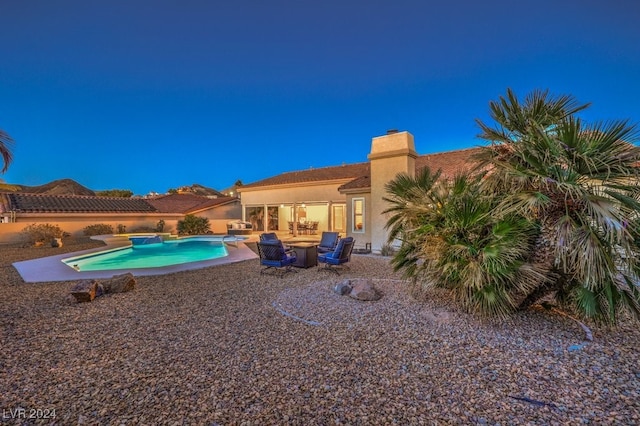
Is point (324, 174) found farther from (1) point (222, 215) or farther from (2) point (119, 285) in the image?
(2) point (119, 285)

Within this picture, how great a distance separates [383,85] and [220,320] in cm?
2116

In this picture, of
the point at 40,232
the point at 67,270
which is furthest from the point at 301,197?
the point at 40,232

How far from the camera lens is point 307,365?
3.66m

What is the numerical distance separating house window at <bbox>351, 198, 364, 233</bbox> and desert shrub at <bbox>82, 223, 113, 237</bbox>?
1825 cm

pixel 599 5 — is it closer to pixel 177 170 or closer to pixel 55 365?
pixel 55 365

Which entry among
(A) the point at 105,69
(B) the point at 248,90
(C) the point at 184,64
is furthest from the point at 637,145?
(A) the point at 105,69

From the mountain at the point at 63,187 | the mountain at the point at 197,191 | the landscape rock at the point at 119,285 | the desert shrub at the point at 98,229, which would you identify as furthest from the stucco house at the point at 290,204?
the mountain at the point at 63,187

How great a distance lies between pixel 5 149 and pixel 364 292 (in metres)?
11.6

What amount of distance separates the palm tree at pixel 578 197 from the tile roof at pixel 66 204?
25494 millimetres

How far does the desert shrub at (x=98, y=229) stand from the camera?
20.0m

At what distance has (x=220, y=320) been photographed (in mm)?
5277

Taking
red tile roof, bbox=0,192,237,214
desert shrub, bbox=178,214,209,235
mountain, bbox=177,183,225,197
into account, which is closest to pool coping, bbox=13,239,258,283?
red tile roof, bbox=0,192,237,214

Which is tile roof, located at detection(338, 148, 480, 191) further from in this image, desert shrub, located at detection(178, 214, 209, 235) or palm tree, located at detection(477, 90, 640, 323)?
desert shrub, located at detection(178, 214, 209, 235)

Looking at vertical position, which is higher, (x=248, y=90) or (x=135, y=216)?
(x=248, y=90)
